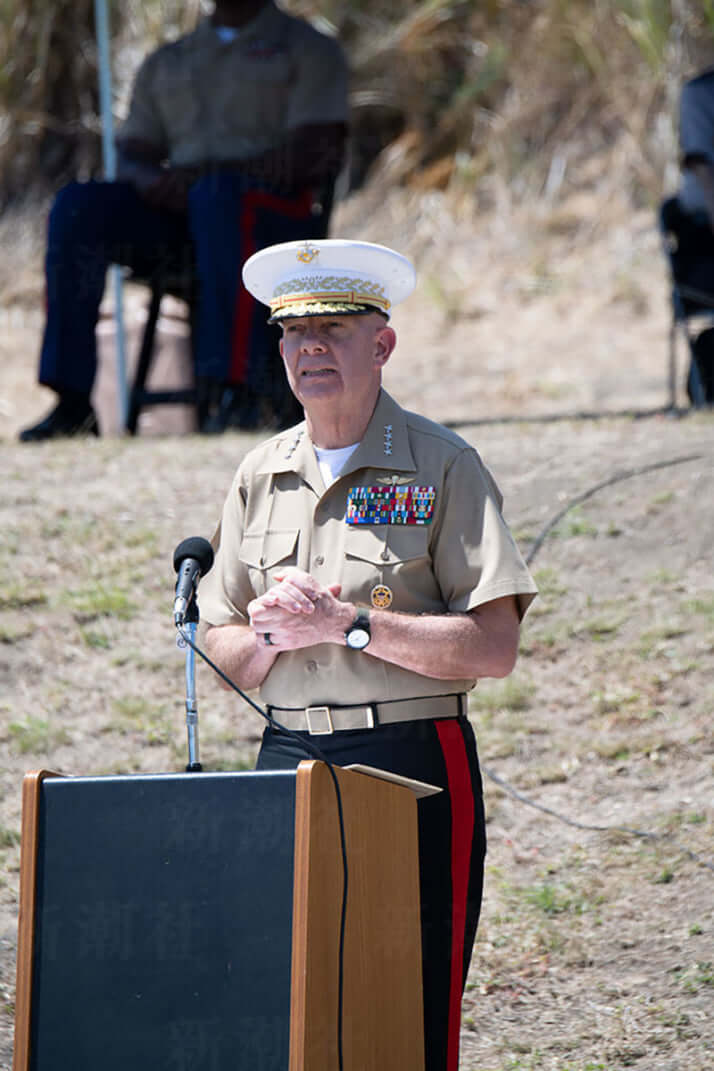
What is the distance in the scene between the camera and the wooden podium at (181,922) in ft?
6.88

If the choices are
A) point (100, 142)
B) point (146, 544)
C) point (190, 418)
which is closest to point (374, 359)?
point (146, 544)

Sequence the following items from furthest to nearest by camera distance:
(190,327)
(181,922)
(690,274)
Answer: (190,327)
(690,274)
(181,922)

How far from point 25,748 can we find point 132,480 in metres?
1.78

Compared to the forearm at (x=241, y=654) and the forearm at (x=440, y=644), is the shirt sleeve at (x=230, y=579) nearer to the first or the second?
the forearm at (x=241, y=654)

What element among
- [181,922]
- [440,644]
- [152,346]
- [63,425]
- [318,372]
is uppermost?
[152,346]

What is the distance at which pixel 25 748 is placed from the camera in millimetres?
4391

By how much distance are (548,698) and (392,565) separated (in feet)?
7.25

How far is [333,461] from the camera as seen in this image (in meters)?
2.70

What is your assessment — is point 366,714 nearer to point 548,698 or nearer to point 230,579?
point 230,579

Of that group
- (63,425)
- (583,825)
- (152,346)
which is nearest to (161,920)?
(583,825)

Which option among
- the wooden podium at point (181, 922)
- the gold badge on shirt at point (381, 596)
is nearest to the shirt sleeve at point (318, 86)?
the gold badge on shirt at point (381, 596)

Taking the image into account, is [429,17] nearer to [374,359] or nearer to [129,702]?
[129,702]

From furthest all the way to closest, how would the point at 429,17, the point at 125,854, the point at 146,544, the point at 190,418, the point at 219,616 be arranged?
the point at 429,17
the point at 190,418
the point at 146,544
the point at 219,616
the point at 125,854

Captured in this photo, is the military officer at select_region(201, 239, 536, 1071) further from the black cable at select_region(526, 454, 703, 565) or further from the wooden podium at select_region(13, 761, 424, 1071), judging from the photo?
the black cable at select_region(526, 454, 703, 565)
